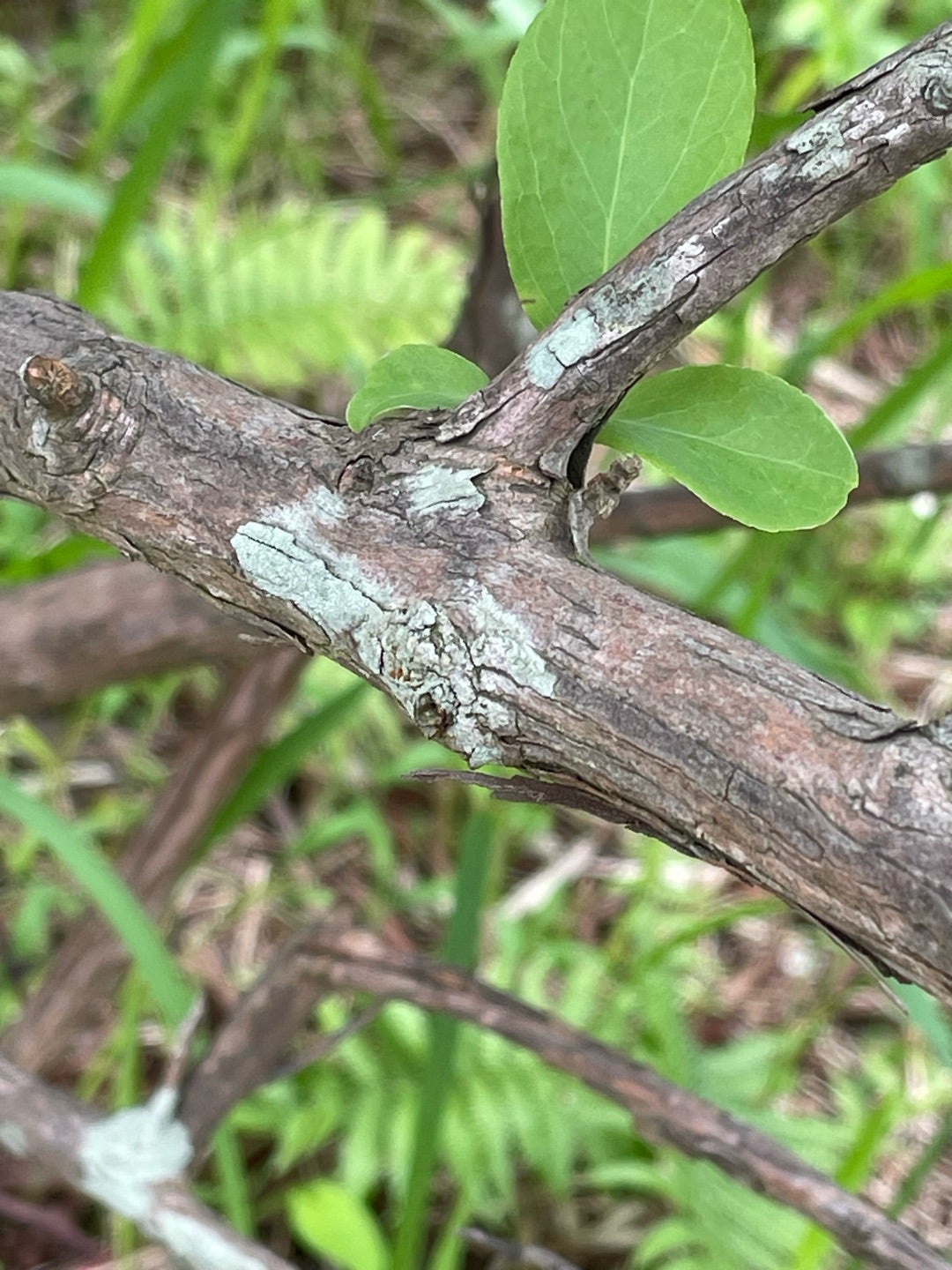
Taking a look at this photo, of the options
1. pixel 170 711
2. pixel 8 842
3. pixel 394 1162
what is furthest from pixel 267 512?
pixel 170 711

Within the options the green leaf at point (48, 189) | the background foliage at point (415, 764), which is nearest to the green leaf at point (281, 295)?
the background foliage at point (415, 764)

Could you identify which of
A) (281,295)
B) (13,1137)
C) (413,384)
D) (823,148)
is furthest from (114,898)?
(281,295)

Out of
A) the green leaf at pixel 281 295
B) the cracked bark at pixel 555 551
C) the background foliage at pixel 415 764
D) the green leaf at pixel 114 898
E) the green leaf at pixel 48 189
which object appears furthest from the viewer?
the green leaf at pixel 281 295

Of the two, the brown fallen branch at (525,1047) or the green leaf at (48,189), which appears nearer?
the brown fallen branch at (525,1047)

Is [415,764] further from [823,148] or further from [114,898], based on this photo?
[823,148]

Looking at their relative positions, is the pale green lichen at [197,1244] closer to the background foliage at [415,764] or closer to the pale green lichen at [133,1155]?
the pale green lichen at [133,1155]

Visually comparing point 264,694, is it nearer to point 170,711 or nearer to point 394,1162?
point 394,1162

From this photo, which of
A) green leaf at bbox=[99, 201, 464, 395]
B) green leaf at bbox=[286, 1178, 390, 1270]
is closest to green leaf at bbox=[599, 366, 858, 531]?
green leaf at bbox=[286, 1178, 390, 1270]
